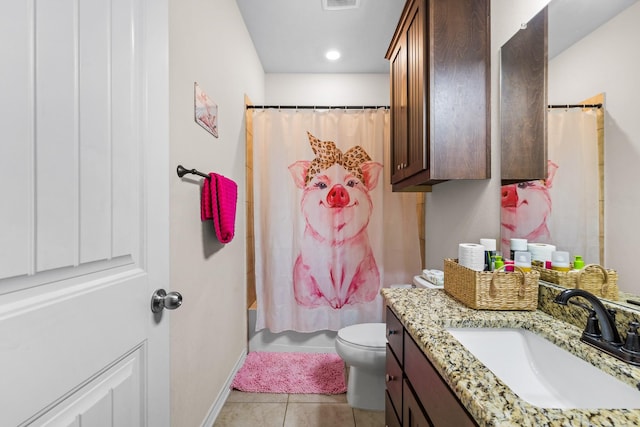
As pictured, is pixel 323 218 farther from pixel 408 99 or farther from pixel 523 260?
pixel 523 260

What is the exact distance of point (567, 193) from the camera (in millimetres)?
992

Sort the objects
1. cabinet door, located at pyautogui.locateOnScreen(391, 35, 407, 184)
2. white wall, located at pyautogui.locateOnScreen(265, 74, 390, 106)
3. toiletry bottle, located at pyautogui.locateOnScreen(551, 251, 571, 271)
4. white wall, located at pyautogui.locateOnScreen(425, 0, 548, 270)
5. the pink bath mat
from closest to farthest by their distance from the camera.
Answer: toiletry bottle, located at pyautogui.locateOnScreen(551, 251, 571, 271), white wall, located at pyautogui.locateOnScreen(425, 0, 548, 270), cabinet door, located at pyautogui.locateOnScreen(391, 35, 407, 184), the pink bath mat, white wall, located at pyautogui.locateOnScreen(265, 74, 390, 106)

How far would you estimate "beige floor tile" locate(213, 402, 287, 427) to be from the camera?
5.23 ft

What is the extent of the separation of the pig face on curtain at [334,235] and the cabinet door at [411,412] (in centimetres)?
126

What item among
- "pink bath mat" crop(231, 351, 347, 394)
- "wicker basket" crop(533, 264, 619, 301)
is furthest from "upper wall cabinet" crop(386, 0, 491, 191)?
"pink bath mat" crop(231, 351, 347, 394)

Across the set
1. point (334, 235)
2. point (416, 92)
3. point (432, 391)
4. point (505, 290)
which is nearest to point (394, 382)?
point (432, 391)

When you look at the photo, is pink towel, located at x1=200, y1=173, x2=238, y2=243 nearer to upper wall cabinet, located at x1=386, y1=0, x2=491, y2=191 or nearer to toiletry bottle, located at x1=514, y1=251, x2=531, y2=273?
upper wall cabinet, located at x1=386, y1=0, x2=491, y2=191

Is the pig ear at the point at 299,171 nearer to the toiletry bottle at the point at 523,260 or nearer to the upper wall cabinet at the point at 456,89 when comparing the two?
the upper wall cabinet at the point at 456,89

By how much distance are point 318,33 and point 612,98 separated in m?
1.94

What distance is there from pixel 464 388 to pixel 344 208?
5.69 ft

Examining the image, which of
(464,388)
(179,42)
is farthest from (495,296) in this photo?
(179,42)

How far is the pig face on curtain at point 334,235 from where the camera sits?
225cm

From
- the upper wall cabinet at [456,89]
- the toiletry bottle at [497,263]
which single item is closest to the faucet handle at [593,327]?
the toiletry bottle at [497,263]

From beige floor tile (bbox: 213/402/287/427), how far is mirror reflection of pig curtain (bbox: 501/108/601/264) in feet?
5.41
